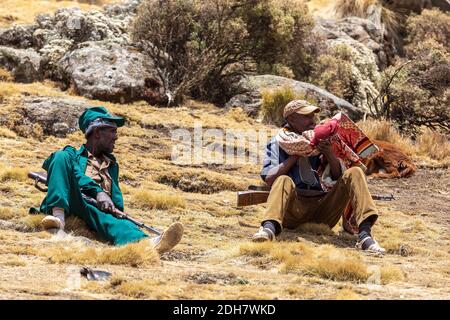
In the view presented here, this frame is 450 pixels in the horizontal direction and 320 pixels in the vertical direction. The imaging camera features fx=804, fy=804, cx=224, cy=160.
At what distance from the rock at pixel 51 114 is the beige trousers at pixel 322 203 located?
662 cm

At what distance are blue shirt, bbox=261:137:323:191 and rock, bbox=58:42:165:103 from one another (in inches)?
Result: 372

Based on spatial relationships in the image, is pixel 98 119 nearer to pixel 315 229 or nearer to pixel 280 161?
pixel 280 161

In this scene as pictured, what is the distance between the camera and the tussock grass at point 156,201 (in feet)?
32.3

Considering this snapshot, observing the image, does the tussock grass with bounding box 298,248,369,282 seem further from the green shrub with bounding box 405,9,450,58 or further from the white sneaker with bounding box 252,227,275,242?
the green shrub with bounding box 405,9,450,58

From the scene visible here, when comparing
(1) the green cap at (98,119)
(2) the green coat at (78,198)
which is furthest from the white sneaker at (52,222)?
(1) the green cap at (98,119)

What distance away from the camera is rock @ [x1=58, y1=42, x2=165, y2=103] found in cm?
1709

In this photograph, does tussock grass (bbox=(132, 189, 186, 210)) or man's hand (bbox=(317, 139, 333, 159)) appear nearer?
man's hand (bbox=(317, 139, 333, 159))

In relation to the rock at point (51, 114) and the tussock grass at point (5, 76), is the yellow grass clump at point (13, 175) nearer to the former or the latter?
the rock at point (51, 114)

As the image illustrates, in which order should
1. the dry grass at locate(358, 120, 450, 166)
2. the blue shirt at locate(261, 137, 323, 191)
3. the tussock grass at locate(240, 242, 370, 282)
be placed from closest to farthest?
the tussock grass at locate(240, 242, 370, 282)
the blue shirt at locate(261, 137, 323, 191)
the dry grass at locate(358, 120, 450, 166)

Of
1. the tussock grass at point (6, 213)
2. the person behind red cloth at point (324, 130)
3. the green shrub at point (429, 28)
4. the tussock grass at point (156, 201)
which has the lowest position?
the tussock grass at point (156, 201)

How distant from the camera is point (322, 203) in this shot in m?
8.30

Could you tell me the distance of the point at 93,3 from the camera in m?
36.4

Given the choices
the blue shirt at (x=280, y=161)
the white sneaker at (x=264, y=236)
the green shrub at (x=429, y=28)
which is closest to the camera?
the white sneaker at (x=264, y=236)

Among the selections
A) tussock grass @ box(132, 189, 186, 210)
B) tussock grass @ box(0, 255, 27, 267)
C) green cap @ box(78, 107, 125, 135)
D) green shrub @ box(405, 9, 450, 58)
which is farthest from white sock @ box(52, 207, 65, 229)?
green shrub @ box(405, 9, 450, 58)
